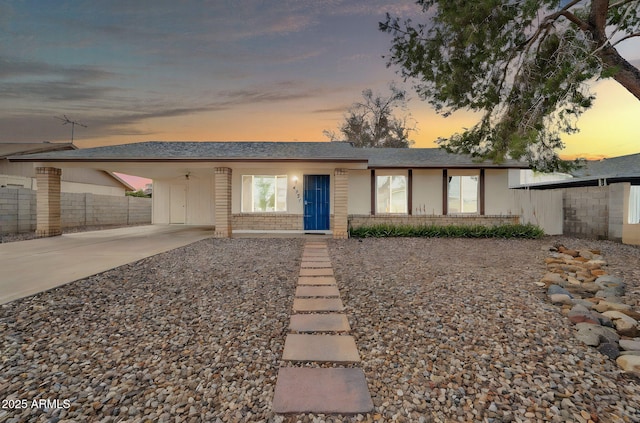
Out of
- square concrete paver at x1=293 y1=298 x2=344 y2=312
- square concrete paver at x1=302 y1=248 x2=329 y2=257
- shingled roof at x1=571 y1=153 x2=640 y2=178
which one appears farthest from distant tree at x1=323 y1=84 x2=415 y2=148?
square concrete paver at x1=293 y1=298 x2=344 y2=312

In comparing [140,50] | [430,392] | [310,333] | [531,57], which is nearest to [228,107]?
[140,50]

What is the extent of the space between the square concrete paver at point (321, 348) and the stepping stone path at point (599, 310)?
1.97 m

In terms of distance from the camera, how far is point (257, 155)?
354 inches

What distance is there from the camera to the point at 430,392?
178 cm

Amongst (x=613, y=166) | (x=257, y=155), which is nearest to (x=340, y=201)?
(x=257, y=155)

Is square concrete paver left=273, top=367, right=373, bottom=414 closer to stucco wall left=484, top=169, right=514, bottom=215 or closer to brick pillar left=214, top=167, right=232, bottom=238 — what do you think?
brick pillar left=214, top=167, right=232, bottom=238

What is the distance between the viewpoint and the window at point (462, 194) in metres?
11.4

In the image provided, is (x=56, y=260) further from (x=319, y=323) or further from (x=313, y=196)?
(x=313, y=196)

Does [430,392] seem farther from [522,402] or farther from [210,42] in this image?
[210,42]

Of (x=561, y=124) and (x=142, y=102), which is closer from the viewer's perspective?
(x=561, y=124)

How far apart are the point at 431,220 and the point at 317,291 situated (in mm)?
8293

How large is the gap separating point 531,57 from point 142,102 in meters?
14.1

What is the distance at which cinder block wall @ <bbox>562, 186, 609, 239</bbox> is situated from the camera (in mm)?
8969

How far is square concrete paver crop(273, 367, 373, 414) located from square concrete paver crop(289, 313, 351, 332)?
0.65m
